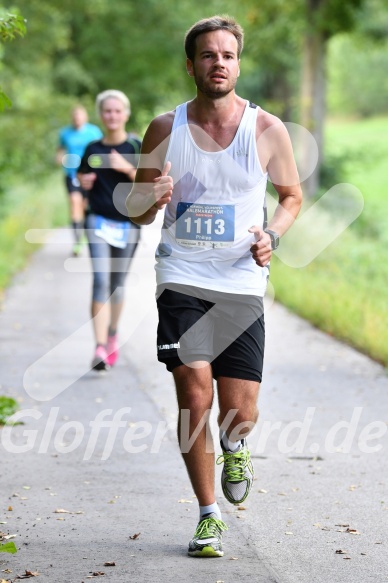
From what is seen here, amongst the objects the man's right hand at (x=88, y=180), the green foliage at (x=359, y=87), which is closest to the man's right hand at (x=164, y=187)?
the man's right hand at (x=88, y=180)

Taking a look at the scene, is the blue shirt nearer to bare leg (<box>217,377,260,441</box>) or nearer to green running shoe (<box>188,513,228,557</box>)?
bare leg (<box>217,377,260,441</box>)

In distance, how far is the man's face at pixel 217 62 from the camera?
503cm

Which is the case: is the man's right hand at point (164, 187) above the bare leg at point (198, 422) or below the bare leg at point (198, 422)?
above

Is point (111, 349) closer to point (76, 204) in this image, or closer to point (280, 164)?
point (280, 164)

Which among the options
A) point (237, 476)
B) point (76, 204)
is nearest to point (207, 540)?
point (237, 476)

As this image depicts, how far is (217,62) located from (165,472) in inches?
98.1

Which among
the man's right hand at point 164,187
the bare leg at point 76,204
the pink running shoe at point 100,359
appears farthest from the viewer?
the bare leg at point 76,204

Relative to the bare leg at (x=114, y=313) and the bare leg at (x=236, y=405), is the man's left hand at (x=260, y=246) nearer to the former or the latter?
the bare leg at (x=236, y=405)

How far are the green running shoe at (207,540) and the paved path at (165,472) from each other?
0.05 meters

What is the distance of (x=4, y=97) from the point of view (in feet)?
17.1

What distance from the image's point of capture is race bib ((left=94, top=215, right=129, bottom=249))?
9531mm

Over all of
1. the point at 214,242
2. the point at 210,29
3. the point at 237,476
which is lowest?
the point at 237,476

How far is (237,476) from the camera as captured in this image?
5156 millimetres

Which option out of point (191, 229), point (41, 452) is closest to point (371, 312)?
point (41, 452)
